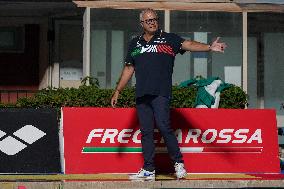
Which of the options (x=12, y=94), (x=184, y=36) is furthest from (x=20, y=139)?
(x=12, y=94)

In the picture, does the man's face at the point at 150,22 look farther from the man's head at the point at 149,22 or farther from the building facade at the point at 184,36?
the building facade at the point at 184,36

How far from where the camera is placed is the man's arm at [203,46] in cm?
729

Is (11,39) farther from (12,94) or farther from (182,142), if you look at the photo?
(182,142)

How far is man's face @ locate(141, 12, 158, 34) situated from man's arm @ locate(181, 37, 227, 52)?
41 centimetres

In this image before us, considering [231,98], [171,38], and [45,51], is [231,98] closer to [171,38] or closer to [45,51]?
[171,38]

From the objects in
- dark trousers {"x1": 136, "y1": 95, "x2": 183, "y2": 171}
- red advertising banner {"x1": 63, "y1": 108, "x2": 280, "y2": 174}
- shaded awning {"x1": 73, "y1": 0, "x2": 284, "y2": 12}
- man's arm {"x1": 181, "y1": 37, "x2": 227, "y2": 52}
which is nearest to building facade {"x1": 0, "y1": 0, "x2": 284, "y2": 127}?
shaded awning {"x1": 73, "y1": 0, "x2": 284, "y2": 12}

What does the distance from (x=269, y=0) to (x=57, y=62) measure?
5.91m

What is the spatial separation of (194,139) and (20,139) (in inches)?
91.7

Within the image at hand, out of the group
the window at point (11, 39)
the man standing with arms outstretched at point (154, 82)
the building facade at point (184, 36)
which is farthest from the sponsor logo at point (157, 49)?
the window at point (11, 39)

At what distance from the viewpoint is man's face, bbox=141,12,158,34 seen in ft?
24.8

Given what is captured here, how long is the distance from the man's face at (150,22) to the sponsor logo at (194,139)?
1.51 m

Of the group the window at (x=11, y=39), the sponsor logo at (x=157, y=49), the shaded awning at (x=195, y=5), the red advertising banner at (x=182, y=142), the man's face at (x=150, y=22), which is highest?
the shaded awning at (x=195, y=5)

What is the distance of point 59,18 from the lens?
17.0 metres

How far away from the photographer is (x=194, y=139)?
27.7ft
